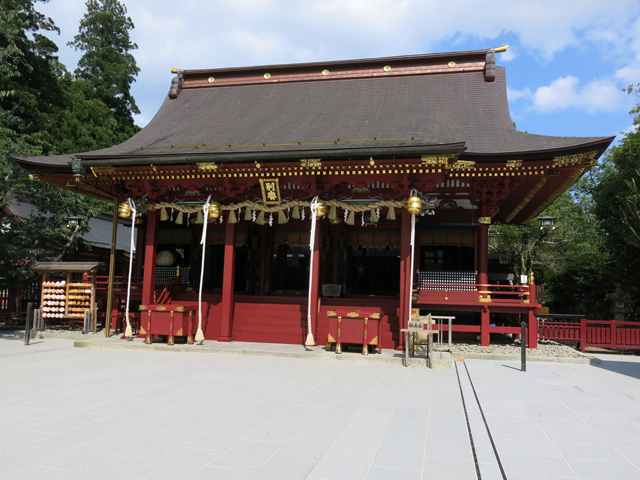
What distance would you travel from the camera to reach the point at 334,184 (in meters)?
10.9

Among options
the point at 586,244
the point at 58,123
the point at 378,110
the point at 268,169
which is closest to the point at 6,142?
the point at 268,169

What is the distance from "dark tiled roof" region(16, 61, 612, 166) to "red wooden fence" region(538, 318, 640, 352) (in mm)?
5814

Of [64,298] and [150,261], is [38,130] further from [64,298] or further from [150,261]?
[150,261]

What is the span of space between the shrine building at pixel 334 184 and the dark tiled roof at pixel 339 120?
0.07 m

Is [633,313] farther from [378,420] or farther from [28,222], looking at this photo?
[28,222]

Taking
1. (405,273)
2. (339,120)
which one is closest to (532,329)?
(405,273)

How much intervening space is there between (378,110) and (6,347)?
11357mm

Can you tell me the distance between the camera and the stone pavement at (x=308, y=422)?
12.3 ft

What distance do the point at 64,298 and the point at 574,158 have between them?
14.0 metres

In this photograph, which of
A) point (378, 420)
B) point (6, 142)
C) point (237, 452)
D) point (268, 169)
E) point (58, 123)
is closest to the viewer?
point (237, 452)

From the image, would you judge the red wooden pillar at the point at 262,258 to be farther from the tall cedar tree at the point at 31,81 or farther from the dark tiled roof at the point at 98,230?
the tall cedar tree at the point at 31,81

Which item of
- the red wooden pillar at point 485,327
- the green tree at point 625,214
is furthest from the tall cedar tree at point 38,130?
the green tree at point 625,214

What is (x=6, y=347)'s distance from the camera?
34.6 ft

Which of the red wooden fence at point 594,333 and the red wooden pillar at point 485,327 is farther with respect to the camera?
the red wooden fence at point 594,333
